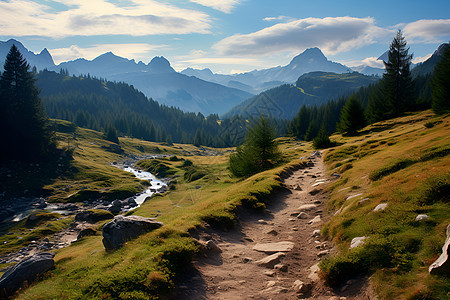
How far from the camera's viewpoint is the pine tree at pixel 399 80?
87000 mm

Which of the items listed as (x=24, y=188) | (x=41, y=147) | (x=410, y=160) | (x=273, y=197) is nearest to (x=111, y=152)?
(x=41, y=147)

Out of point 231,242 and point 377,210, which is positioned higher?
point 377,210

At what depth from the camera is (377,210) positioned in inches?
521

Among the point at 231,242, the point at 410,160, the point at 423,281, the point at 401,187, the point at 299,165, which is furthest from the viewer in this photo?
the point at 299,165

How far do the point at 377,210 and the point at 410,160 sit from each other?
10.1 m

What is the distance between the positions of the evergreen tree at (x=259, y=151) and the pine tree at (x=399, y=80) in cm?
6575

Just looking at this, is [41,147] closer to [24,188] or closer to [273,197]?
[24,188]

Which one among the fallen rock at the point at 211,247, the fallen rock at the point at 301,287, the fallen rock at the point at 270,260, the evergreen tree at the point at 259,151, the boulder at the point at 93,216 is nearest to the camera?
the fallen rock at the point at 301,287

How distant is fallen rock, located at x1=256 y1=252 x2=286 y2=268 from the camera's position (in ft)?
40.8

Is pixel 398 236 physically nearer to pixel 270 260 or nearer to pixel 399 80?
pixel 270 260

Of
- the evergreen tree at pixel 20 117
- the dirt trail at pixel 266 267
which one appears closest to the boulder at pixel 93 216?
the dirt trail at pixel 266 267

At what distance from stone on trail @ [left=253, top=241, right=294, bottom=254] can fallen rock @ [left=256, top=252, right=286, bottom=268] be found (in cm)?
84

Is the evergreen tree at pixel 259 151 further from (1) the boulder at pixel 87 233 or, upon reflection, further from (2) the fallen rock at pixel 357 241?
(2) the fallen rock at pixel 357 241

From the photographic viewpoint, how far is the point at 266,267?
12.3 metres
